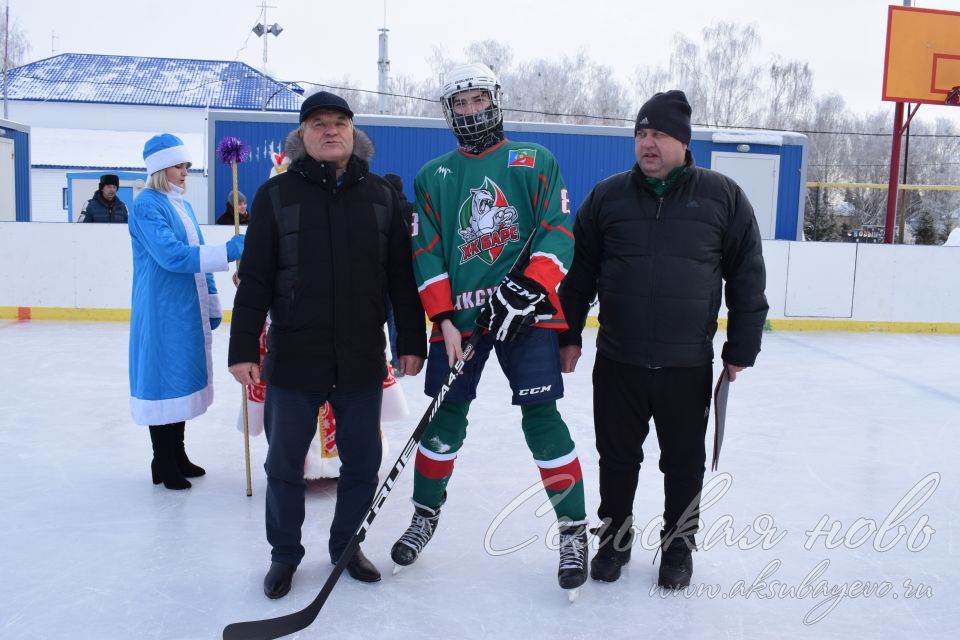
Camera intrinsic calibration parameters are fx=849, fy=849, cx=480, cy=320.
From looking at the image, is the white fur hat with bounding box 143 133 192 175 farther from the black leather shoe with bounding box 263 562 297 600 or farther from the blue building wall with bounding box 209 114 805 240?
the blue building wall with bounding box 209 114 805 240

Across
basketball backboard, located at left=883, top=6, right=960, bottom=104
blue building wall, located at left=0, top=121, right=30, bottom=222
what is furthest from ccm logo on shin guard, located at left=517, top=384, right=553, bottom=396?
blue building wall, located at left=0, top=121, right=30, bottom=222

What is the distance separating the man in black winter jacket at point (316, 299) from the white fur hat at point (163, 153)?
882mm

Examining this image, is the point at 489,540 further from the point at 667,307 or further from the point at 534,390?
the point at 667,307

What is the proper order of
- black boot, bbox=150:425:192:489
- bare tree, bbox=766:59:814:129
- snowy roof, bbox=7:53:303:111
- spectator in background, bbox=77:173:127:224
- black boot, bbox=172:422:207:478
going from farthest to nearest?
1. bare tree, bbox=766:59:814:129
2. snowy roof, bbox=7:53:303:111
3. spectator in background, bbox=77:173:127:224
4. black boot, bbox=172:422:207:478
5. black boot, bbox=150:425:192:489

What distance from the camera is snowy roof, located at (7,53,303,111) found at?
1056 inches

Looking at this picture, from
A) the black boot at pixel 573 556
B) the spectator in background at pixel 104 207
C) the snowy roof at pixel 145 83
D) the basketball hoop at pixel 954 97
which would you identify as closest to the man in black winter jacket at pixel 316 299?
the black boot at pixel 573 556

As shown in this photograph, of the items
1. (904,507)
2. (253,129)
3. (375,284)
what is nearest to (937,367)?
(904,507)

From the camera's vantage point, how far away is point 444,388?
2.20 metres

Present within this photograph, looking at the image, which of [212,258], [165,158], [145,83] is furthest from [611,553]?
[145,83]

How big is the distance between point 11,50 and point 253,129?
3000 cm

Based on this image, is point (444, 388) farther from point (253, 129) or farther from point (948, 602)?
point (253, 129)

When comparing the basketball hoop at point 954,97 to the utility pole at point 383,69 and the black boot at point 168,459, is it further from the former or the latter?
the utility pole at point 383,69

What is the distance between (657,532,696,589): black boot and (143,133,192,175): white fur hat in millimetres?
2030

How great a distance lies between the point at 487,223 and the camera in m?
2.21
